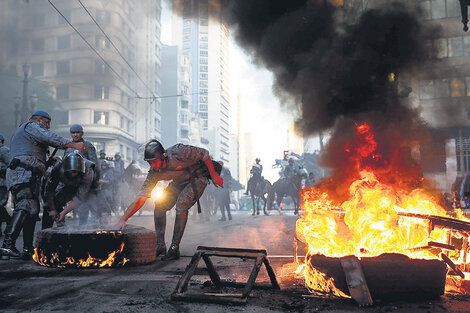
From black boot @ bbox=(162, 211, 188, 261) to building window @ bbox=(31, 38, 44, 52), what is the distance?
17.2m

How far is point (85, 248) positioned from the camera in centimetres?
425

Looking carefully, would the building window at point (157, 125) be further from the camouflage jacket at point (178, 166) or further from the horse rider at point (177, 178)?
the camouflage jacket at point (178, 166)

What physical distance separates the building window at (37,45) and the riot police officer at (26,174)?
624 inches

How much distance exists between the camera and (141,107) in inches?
2069

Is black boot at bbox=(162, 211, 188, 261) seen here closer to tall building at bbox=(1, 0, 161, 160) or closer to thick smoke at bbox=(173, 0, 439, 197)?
thick smoke at bbox=(173, 0, 439, 197)

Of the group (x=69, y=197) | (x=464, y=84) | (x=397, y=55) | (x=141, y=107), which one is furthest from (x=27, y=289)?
(x=141, y=107)

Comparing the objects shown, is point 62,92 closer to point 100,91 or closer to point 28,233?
point 100,91

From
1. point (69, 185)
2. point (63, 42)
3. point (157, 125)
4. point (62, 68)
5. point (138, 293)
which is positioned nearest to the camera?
point (138, 293)

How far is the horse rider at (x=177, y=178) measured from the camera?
16.3 feet

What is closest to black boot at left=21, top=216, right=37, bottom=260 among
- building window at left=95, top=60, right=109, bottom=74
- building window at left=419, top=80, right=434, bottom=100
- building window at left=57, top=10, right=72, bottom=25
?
building window at left=419, top=80, right=434, bottom=100

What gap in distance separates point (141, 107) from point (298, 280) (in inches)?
2021

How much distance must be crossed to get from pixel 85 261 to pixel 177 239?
127 cm

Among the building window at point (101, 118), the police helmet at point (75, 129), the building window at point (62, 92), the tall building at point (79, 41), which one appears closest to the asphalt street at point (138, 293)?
the police helmet at point (75, 129)

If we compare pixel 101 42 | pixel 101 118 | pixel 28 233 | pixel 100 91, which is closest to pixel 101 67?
pixel 101 42
